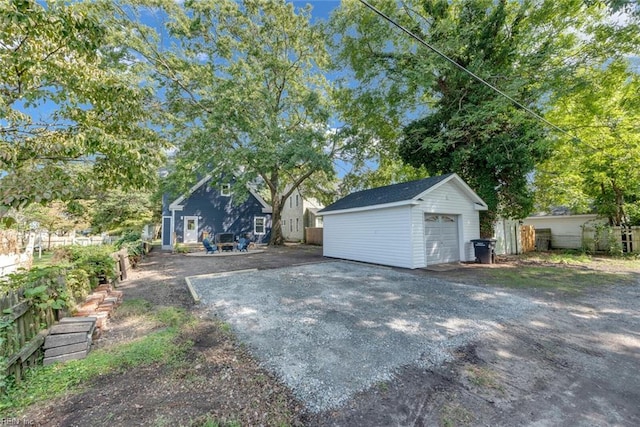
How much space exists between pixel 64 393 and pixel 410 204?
880cm

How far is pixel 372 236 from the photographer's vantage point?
10750 mm

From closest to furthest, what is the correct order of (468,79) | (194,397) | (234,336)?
1. (194,397)
2. (234,336)
3. (468,79)

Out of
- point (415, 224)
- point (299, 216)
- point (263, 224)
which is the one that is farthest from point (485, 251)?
point (299, 216)

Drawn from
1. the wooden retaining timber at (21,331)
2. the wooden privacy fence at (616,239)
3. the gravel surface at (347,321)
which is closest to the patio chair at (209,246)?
the gravel surface at (347,321)

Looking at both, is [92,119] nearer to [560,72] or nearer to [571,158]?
[560,72]

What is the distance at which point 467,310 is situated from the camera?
4.88 m

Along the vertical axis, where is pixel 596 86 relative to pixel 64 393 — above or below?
above

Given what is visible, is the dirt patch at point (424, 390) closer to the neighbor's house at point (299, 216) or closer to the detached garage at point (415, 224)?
the detached garage at point (415, 224)

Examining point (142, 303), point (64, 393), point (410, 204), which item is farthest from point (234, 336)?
point (410, 204)

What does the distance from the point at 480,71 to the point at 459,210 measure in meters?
5.97

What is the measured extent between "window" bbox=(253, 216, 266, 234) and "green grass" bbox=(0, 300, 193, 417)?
57.0 ft

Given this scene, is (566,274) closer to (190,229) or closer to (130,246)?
(130,246)

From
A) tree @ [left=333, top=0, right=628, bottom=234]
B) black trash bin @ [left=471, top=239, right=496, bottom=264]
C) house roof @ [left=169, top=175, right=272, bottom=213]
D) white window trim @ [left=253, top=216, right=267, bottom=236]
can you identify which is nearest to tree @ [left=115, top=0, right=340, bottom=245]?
house roof @ [left=169, top=175, right=272, bottom=213]

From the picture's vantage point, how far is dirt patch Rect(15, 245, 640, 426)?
7.26 feet
